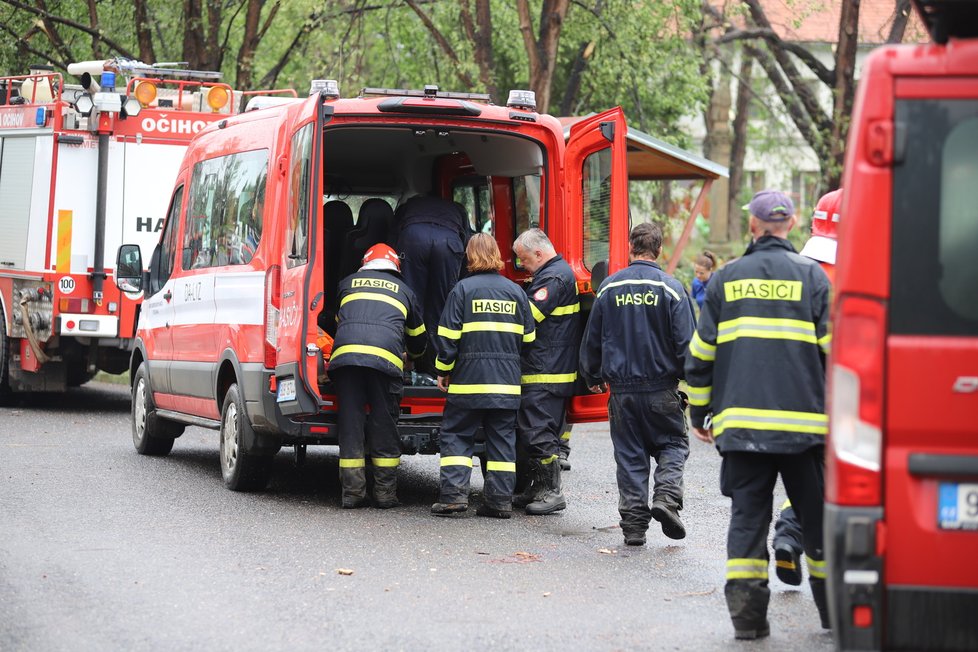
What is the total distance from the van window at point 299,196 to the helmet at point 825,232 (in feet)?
9.44

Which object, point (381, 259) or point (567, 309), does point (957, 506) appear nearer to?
point (567, 309)

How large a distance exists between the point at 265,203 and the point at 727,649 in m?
4.67

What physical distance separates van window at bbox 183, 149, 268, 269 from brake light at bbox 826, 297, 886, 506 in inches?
222

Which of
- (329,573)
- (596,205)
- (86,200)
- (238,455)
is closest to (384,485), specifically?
(238,455)

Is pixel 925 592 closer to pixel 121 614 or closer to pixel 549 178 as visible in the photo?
pixel 121 614

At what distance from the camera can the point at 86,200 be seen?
14.9m

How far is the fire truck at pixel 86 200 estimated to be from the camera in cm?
1480

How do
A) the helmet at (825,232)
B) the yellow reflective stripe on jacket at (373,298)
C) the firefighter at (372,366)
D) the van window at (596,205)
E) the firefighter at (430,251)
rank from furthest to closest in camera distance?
the firefighter at (430,251), the van window at (596,205), the yellow reflective stripe on jacket at (373,298), the firefighter at (372,366), the helmet at (825,232)

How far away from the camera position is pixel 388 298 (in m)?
9.25

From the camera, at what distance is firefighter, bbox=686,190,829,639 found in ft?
19.6

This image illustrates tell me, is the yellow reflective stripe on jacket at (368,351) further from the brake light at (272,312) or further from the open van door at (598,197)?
the open van door at (598,197)

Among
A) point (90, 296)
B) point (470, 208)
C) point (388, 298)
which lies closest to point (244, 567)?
point (388, 298)

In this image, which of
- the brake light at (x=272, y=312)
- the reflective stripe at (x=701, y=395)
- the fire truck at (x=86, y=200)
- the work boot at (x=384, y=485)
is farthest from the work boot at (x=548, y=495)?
the fire truck at (x=86, y=200)

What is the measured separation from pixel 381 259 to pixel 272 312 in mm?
763
